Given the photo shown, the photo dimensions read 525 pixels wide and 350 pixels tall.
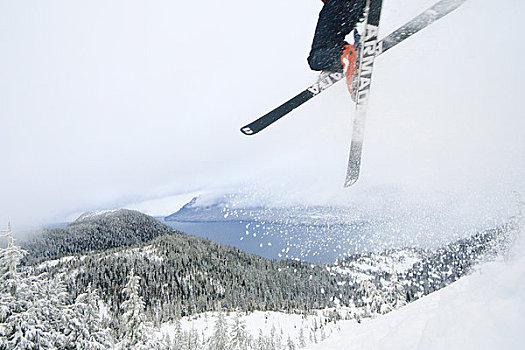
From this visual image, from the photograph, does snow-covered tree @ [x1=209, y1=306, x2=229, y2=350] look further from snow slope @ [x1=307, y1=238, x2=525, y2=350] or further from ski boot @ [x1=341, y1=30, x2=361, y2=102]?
ski boot @ [x1=341, y1=30, x2=361, y2=102]

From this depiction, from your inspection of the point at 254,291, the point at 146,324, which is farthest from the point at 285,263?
the point at 146,324

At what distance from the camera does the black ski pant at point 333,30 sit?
16.5 ft

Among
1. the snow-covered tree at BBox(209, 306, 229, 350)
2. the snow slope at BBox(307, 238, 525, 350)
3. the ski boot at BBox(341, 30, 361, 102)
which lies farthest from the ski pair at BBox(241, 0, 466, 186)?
the snow-covered tree at BBox(209, 306, 229, 350)

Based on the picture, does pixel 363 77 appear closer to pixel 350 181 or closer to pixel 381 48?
pixel 381 48

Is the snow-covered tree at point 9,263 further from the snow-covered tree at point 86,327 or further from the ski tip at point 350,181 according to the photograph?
the ski tip at point 350,181

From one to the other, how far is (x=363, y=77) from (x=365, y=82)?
0.38 feet

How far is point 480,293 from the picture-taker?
366 centimetres

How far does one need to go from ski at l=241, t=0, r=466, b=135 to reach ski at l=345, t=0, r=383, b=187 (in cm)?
34

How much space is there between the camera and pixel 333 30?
5355 millimetres

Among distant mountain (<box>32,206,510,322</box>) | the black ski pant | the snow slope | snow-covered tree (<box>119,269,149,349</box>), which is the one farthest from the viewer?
distant mountain (<box>32,206,510,322</box>)

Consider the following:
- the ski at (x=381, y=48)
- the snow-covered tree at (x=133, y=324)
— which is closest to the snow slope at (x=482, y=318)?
the ski at (x=381, y=48)

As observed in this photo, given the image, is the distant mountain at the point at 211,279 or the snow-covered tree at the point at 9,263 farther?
the distant mountain at the point at 211,279

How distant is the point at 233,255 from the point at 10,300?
7146 inches

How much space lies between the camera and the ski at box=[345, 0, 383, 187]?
206 inches
